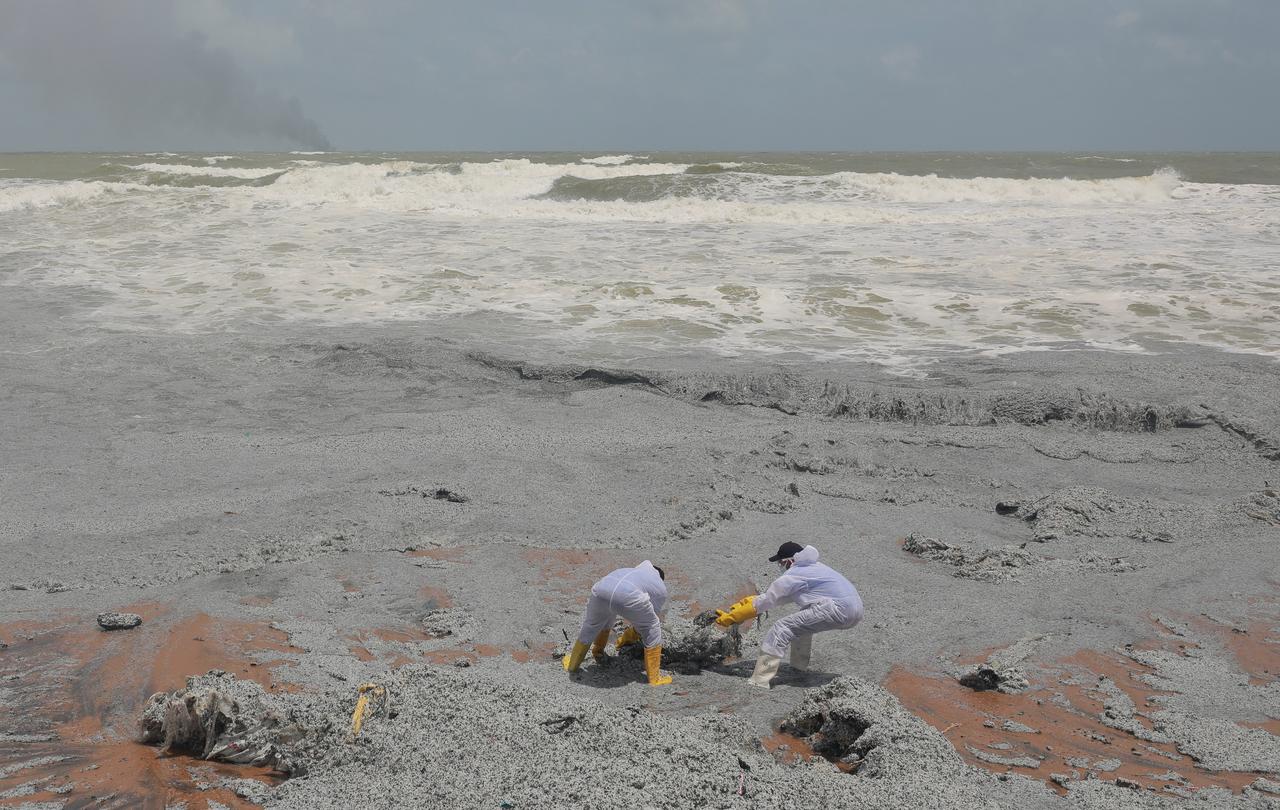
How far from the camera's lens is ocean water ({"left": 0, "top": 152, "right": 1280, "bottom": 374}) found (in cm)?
1366

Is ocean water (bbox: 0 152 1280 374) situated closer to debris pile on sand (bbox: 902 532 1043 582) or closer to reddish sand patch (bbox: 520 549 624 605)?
debris pile on sand (bbox: 902 532 1043 582)

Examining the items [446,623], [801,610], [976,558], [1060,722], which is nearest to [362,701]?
[446,623]

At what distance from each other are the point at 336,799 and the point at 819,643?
10.3 ft

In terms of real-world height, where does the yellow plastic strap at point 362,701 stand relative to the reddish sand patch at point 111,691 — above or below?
above

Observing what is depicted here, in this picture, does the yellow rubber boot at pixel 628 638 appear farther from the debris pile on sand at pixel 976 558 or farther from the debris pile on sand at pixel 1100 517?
the debris pile on sand at pixel 1100 517

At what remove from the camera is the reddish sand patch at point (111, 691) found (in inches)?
167

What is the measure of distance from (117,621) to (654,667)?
Answer: 3.13 metres

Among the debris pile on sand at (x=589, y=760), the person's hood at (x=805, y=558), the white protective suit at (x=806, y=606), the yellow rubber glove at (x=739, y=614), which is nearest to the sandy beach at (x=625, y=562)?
the debris pile on sand at (x=589, y=760)

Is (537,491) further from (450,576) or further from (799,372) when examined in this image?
(799,372)

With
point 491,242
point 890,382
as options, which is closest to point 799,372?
point 890,382

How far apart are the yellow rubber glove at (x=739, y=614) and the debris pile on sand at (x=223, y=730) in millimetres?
2481

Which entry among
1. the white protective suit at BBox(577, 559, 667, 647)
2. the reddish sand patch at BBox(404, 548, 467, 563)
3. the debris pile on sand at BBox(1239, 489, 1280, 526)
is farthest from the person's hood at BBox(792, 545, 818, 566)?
the debris pile on sand at BBox(1239, 489, 1280, 526)

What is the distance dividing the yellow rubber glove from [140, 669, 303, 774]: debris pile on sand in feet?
8.14

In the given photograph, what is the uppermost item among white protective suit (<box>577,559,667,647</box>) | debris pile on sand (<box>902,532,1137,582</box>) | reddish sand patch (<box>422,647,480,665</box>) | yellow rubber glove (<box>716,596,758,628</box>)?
white protective suit (<box>577,559,667,647</box>)
